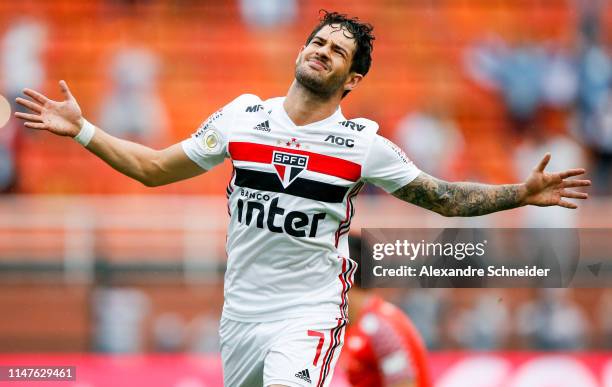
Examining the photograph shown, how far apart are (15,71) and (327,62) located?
31.9ft

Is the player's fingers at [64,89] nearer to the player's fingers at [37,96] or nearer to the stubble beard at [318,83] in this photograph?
the player's fingers at [37,96]

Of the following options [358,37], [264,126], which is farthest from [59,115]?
[358,37]

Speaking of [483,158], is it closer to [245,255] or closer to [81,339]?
[81,339]

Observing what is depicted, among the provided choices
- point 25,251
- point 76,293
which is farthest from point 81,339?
point 25,251

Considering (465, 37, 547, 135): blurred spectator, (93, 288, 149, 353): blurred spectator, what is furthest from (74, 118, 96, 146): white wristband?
(465, 37, 547, 135): blurred spectator

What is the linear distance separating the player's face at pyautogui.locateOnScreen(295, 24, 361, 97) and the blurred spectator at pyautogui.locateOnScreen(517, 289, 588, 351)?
19.8 feet

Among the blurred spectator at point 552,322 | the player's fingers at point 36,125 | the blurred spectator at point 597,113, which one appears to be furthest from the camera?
the blurred spectator at point 597,113

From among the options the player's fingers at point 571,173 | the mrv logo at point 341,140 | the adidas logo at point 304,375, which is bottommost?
the adidas logo at point 304,375

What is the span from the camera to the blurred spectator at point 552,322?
36.2 ft

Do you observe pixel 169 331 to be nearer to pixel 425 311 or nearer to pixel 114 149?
pixel 425 311

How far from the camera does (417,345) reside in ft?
22.4

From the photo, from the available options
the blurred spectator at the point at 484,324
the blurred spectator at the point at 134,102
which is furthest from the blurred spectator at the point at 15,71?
the blurred spectator at the point at 484,324

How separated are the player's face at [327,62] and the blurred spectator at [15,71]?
8.59 m

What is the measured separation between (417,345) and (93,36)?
996 cm
